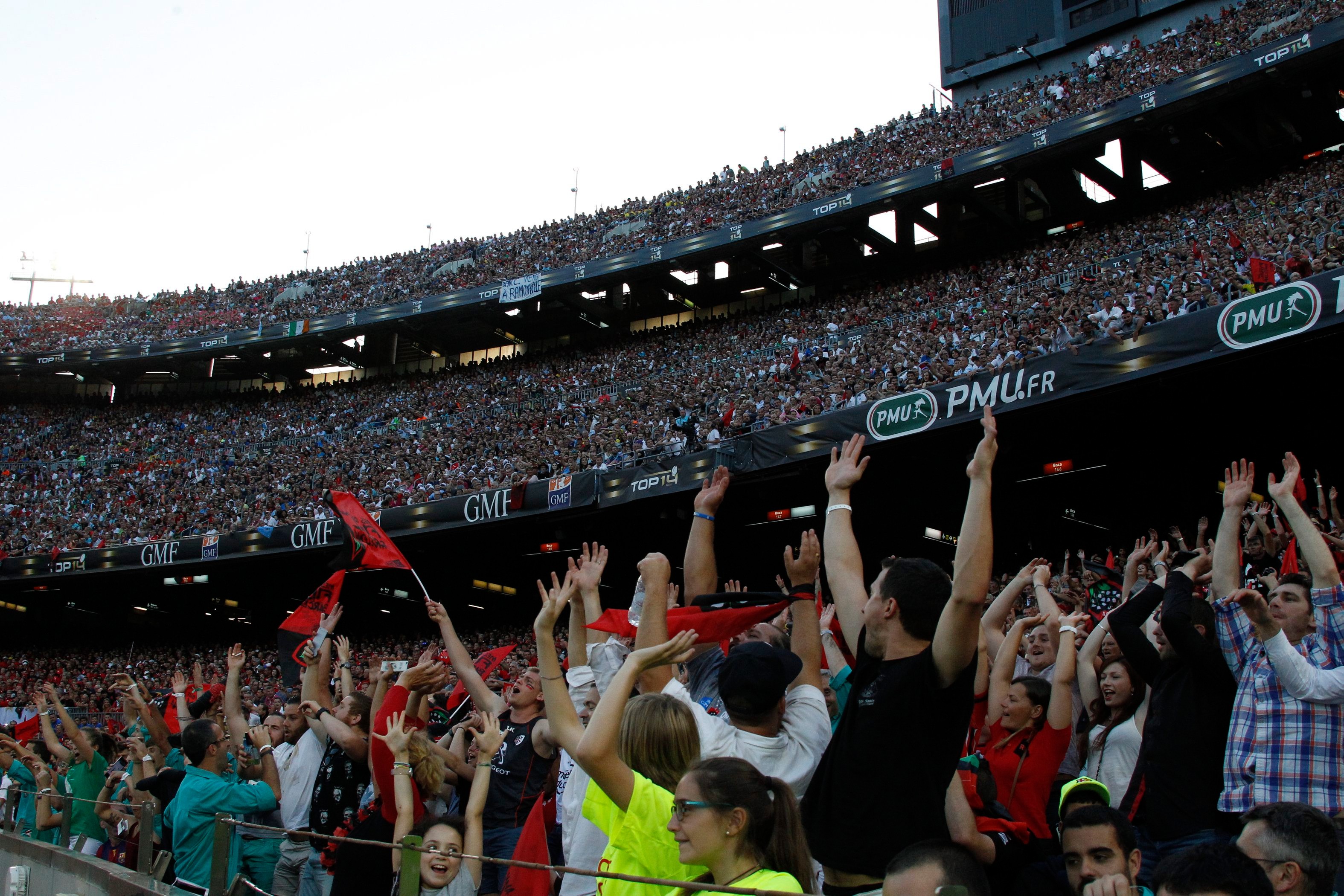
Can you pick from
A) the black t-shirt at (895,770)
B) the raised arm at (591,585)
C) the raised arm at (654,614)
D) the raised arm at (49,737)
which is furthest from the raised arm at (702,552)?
the raised arm at (49,737)

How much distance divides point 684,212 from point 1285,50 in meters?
16.6

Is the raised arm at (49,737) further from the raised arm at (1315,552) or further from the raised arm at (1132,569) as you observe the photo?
the raised arm at (1315,552)

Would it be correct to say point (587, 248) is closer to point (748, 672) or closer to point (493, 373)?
point (493, 373)

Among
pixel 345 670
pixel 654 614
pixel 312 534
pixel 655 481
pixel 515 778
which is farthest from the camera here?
pixel 312 534

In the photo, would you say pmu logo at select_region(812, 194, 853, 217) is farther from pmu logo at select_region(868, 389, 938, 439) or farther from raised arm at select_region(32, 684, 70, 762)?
raised arm at select_region(32, 684, 70, 762)

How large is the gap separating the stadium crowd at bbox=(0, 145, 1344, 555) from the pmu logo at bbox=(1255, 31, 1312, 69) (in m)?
2.31

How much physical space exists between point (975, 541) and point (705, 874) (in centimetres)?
116

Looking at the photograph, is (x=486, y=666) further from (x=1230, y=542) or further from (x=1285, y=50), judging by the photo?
(x=1285, y=50)

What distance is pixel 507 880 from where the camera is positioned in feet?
13.0

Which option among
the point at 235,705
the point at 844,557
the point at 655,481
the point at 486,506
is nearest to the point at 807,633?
the point at 844,557

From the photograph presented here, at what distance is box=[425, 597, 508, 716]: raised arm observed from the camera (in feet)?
15.9

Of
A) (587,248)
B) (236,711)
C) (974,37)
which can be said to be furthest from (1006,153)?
(236,711)

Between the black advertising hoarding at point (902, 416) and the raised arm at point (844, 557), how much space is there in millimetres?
9465

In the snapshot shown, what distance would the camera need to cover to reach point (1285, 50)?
61.9 feet
